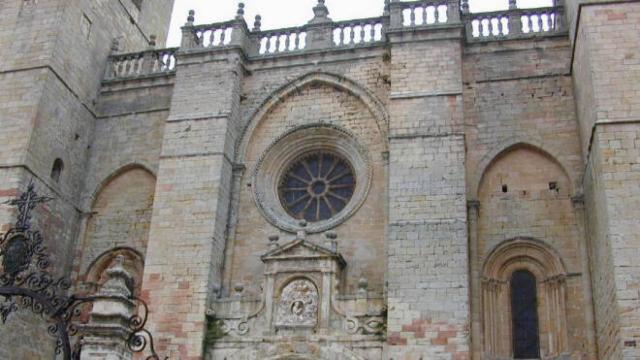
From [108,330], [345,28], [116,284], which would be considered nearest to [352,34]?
[345,28]

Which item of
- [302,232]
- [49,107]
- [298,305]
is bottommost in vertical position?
[298,305]

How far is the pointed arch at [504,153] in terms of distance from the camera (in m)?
12.3

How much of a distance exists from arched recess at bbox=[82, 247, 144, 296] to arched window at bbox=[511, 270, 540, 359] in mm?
6239

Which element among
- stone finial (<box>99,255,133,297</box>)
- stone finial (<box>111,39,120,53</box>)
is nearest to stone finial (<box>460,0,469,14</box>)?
stone finial (<box>111,39,120,53</box>)

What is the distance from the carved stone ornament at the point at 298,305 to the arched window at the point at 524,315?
115 inches

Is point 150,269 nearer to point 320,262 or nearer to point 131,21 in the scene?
point 320,262

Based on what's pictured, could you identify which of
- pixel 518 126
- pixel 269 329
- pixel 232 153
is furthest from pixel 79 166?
pixel 518 126

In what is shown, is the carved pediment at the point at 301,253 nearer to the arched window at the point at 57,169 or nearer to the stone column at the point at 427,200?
the stone column at the point at 427,200

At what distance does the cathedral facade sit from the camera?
11.0 metres

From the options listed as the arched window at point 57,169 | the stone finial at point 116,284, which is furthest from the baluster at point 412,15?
the stone finial at point 116,284

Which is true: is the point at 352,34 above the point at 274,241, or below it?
above

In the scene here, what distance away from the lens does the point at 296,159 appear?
13727 millimetres

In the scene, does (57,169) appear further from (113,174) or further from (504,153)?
(504,153)

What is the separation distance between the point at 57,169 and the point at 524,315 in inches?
326
